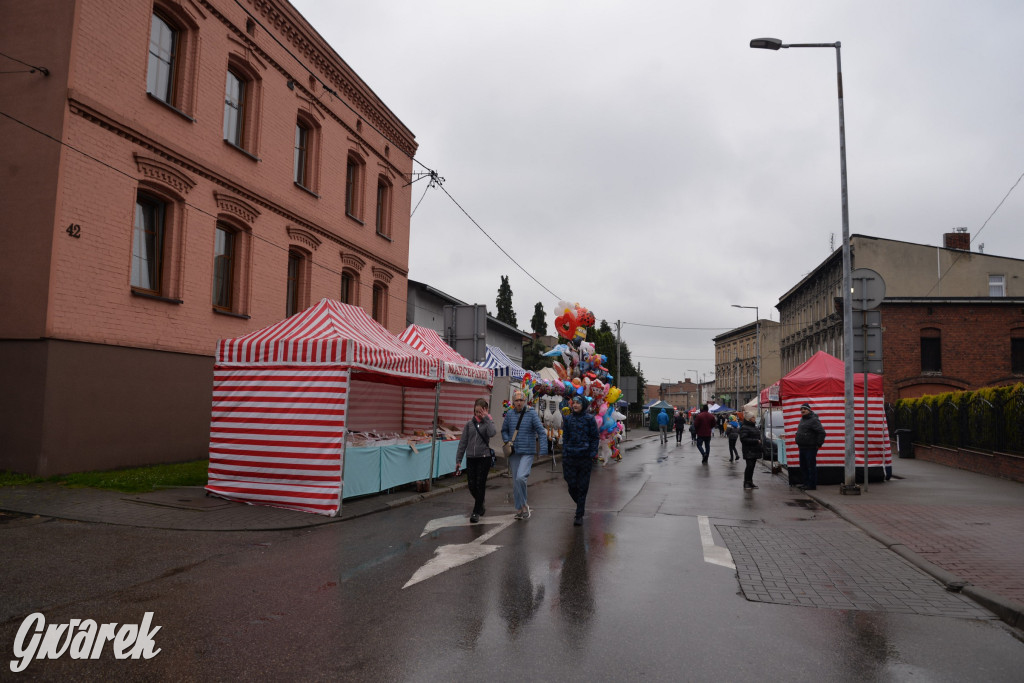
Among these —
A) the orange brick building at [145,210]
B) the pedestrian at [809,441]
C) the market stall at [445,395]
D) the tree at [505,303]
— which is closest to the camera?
the orange brick building at [145,210]

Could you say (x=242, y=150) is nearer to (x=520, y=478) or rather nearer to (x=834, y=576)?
(x=520, y=478)

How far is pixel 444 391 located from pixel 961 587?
41.5 feet

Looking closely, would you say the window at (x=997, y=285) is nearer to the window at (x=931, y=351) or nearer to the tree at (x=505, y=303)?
the window at (x=931, y=351)

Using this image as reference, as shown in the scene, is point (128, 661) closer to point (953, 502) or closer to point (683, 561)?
point (683, 561)

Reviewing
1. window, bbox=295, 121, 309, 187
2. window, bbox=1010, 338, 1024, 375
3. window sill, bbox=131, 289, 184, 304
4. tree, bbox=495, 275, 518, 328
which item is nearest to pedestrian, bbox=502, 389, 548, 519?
window sill, bbox=131, 289, 184, 304

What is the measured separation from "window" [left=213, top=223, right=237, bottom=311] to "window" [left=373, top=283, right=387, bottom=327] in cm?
688

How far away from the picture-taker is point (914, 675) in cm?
424

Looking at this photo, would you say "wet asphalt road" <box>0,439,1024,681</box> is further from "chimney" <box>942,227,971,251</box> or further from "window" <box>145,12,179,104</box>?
"chimney" <box>942,227,971,251</box>

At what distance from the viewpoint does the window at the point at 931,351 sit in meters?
37.0

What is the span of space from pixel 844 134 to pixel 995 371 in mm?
29922

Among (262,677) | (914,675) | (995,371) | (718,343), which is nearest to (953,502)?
(914,675)

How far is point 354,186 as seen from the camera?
21.8m

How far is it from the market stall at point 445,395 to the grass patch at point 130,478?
4343 millimetres

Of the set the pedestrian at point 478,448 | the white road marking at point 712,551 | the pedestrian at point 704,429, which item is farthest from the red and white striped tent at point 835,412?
the pedestrian at point 478,448
